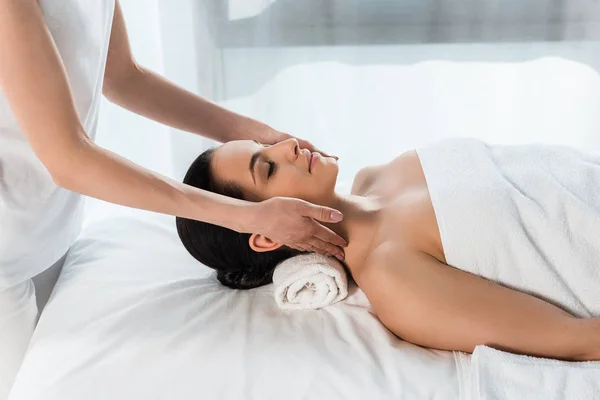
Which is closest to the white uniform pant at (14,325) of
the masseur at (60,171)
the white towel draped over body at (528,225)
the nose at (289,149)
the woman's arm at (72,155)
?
the masseur at (60,171)

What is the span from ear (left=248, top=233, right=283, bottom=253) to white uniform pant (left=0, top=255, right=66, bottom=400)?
1.50 ft

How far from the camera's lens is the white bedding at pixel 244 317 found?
124cm

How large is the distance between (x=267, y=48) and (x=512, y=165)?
3.16 feet

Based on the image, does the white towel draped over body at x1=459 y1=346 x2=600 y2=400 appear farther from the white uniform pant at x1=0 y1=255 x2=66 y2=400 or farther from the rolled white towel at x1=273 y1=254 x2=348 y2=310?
the white uniform pant at x1=0 y1=255 x2=66 y2=400

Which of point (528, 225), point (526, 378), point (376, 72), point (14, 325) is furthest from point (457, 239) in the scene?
point (376, 72)

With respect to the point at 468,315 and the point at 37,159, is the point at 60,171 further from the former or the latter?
the point at 468,315

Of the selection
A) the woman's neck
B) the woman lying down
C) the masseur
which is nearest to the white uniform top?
the masseur

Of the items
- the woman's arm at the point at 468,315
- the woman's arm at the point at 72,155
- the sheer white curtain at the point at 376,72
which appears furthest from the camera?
the sheer white curtain at the point at 376,72

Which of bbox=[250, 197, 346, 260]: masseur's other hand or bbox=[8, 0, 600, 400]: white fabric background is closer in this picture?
bbox=[250, 197, 346, 260]: masseur's other hand

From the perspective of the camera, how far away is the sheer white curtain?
213 cm

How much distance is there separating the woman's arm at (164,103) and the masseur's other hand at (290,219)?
0.38 meters

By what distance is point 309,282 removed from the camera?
56.0 inches

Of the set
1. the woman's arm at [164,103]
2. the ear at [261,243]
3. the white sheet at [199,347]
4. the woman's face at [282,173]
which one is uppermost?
the woman's arm at [164,103]

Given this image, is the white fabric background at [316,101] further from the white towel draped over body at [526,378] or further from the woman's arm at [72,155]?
the white towel draped over body at [526,378]
